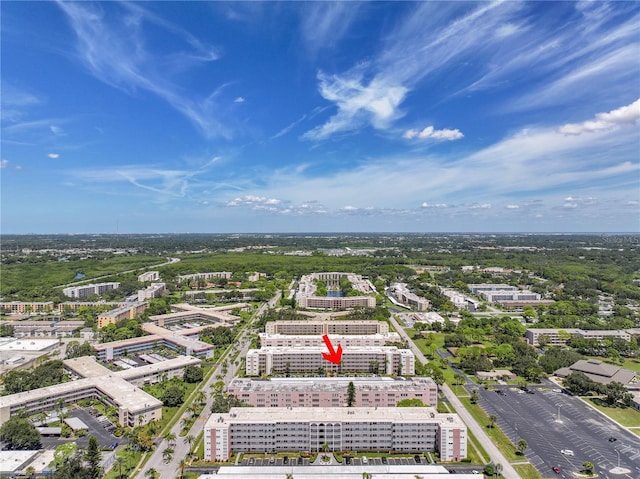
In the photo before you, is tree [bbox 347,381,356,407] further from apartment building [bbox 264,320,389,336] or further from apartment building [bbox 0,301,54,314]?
apartment building [bbox 0,301,54,314]

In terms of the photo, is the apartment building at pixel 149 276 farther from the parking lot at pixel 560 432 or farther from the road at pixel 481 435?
the parking lot at pixel 560 432

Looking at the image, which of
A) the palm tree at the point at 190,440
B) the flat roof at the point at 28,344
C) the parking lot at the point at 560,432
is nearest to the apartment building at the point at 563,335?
the parking lot at the point at 560,432

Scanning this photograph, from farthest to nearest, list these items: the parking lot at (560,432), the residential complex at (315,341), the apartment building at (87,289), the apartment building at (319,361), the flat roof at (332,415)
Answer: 1. the apartment building at (87,289)
2. the residential complex at (315,341)
3. the apartment building at (319,361)
4. the flat roof at (332,415)
5. the parking lot at (560,432)

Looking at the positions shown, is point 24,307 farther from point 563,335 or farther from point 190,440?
point 563,335

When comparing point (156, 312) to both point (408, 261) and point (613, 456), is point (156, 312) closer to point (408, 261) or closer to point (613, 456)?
point (613, 456)

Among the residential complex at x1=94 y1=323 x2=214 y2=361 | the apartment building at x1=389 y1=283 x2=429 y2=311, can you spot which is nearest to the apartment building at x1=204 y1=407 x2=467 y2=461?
the residential complex at x1=94 y1=323 x2=214 y2=361

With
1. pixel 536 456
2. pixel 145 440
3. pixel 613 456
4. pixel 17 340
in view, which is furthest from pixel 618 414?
pixel 17 340
